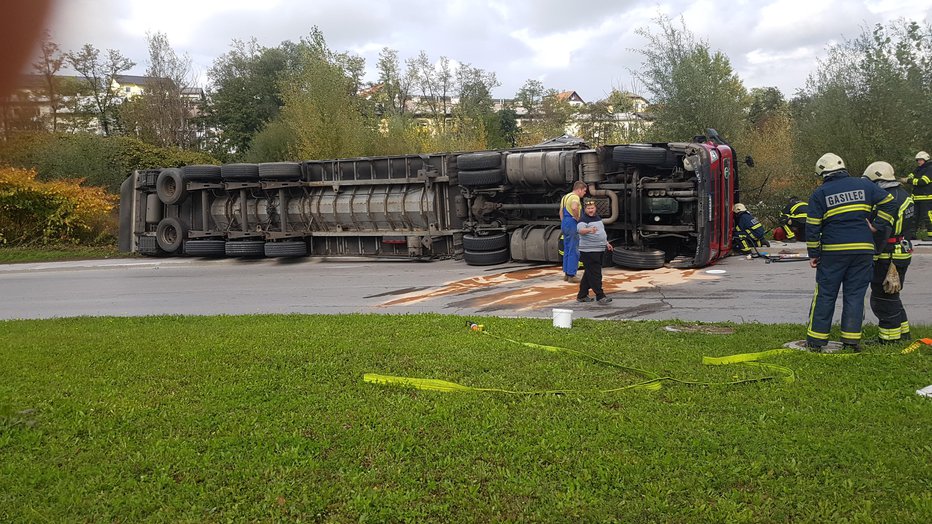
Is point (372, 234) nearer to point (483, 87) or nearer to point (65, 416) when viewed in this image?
point (65, 416)

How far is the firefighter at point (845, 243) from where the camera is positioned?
21.0ft

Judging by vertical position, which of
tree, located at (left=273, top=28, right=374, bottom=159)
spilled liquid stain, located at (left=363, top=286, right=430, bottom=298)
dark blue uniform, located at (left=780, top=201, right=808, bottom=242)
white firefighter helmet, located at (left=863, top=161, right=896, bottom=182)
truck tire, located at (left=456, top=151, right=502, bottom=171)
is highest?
tree, located at (left=273, top=28, right=374, bottom=159)

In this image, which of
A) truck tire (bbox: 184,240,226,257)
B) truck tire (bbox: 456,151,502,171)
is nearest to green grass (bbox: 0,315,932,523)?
truck tire (bbox: 456,151,502,171)

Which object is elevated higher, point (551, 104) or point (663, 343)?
point (551, 104)

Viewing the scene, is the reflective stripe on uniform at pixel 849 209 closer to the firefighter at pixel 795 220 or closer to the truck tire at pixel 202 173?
the firefighter at pixel 795 220

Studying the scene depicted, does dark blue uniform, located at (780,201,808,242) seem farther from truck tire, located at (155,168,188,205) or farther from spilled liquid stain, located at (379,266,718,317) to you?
truck tire, located at (155,168,188,205)

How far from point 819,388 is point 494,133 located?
37552 millimetres

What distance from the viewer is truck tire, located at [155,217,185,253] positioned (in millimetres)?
18766

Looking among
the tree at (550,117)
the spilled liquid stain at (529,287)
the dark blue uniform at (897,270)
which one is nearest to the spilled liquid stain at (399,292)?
the spilled liquid stain at (529,287)

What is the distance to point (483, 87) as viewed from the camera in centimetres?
4984

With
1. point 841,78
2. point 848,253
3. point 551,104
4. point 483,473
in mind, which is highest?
point 551,104

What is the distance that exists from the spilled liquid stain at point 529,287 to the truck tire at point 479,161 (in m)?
2.65

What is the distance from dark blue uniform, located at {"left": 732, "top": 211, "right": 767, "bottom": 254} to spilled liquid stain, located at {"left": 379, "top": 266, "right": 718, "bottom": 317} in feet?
8.36

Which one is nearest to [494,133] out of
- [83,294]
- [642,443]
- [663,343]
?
[83,294]
